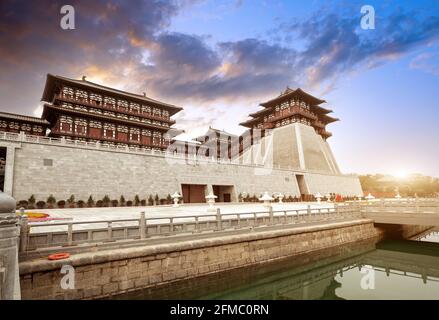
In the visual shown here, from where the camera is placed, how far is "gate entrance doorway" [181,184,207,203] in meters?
33.9

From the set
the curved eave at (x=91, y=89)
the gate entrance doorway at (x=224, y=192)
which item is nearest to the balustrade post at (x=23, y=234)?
the gate entrance doorway at (x=224, y=192)

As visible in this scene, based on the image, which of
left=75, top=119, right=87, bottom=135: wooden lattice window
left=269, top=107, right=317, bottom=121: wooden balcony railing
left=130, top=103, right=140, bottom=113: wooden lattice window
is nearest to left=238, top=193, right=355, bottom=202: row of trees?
left=269, top=107, right=317, bottom=121: wooden balcony railing

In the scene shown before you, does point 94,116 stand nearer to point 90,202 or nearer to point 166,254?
point 90,202

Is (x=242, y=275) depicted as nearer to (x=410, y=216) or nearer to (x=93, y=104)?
(x=410, y=216)

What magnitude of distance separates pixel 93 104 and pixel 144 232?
33221 mm

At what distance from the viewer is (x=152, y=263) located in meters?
9.70

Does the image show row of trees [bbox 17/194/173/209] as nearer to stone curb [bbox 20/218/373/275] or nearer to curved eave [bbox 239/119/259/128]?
stone curb [bbox 20/218/373/275]

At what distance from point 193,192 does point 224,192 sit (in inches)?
219

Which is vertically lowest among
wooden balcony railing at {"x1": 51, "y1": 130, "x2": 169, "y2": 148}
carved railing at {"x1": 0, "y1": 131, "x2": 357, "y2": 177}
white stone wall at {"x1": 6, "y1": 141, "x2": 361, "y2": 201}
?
white stone wall at {"x1": 6, "y1": 141, "x2": 361, "y2": 201}

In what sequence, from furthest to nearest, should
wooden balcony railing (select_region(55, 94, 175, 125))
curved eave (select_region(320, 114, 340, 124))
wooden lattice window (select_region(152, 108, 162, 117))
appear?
curved eave (select_region(320, 114, 340, 124)), wooden lattice window (select_region(152, 108, 162, 117)), wooden balcony railing (select_region(55, 94, 175, 125))

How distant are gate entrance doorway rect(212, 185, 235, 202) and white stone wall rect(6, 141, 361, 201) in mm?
633

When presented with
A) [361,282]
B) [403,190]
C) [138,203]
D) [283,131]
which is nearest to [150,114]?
[138,203]
